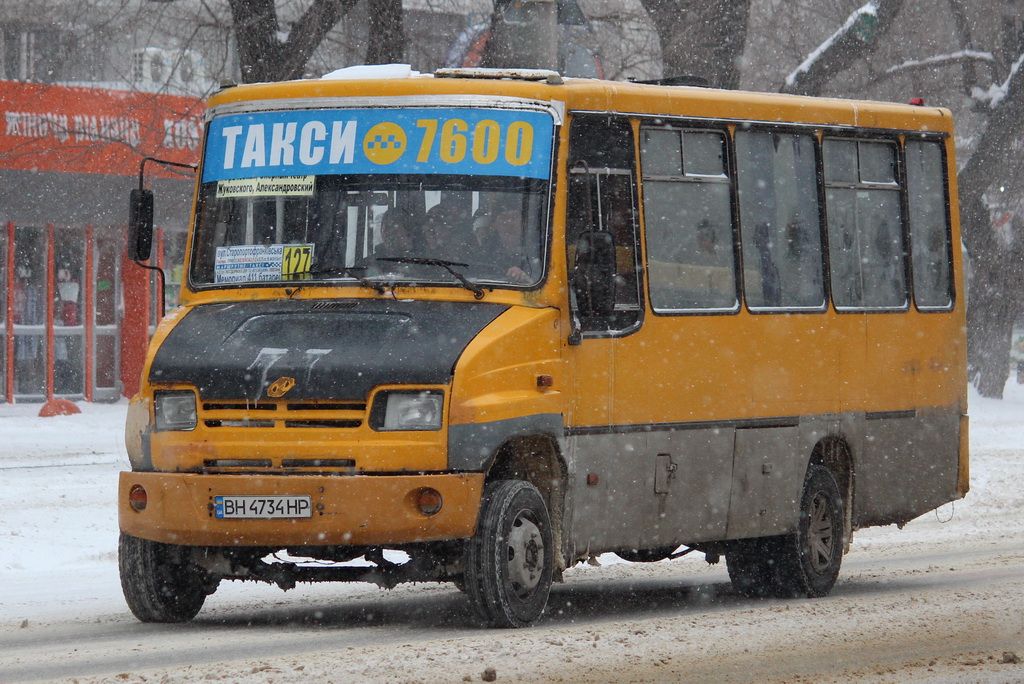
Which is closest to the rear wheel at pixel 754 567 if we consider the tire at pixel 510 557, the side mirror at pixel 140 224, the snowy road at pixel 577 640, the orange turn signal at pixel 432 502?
the snowy road at pixel 577 640

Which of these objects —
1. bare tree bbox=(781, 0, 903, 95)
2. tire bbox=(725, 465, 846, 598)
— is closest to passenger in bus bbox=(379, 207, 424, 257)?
tire bbox=(725, 465, 846, 598)

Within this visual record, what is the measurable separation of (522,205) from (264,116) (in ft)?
4.98

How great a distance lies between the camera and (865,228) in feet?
41.0

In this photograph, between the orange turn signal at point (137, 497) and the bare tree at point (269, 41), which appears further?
the bare tree at point (269, 41)

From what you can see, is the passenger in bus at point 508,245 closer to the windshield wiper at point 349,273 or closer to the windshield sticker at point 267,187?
the windshield wiper at point 349,273

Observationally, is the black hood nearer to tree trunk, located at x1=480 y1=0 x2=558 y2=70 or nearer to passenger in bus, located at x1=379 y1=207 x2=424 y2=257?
passenger in bus, located at x1=379 y1=207 x2=424 y2=257

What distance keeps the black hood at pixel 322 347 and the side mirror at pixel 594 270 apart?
555 millimetres

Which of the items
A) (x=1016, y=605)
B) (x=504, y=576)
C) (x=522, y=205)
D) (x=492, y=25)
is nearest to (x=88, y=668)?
(x=504, y=576)

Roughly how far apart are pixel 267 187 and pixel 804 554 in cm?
420

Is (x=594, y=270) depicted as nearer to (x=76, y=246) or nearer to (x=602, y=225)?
(x=602, y=225)

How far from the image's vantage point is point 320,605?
1099cm

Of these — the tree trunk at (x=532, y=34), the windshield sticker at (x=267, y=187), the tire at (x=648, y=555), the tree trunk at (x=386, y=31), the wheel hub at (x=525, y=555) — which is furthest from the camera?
the tree trunk at (x=386, y=31)

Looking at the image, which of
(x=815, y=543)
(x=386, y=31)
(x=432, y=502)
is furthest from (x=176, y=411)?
(x=386, y=31)

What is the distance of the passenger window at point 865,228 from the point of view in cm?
1218
